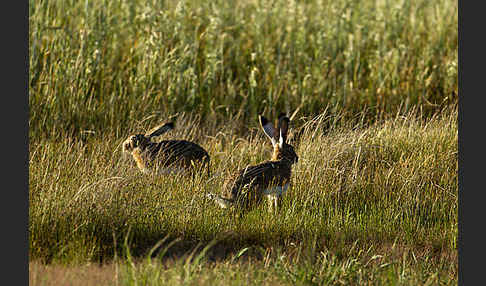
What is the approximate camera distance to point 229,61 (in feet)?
29.6

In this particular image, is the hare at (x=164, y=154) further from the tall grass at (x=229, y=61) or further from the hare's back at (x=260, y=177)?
the tall grass at (x=229, y=61)

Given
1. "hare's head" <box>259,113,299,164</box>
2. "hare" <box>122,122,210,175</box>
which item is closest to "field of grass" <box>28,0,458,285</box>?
"hare" <box>122,122,210,175</box>

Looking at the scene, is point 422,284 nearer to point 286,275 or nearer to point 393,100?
point 286,275

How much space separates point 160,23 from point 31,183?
12.4 feet

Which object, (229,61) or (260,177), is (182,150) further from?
(229,61)

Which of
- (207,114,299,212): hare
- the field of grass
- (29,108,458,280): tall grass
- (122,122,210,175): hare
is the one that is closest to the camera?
the field of grass

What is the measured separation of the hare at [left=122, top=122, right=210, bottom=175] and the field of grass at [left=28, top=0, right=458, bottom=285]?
5.4 inches

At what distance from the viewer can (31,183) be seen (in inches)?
206

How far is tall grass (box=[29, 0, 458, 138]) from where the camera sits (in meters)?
7.61

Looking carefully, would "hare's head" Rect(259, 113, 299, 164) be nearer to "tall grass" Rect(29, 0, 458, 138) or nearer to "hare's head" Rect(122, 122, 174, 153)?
"hare's head" Rect(122, 122, 174, 153)

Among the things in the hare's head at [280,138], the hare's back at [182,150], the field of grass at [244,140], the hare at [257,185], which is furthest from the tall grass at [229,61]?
the hare at [257,185]

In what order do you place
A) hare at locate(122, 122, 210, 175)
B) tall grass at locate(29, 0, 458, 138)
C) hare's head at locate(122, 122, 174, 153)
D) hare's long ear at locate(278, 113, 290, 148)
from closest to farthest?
hare's long ear at locate(278, 113, 290, 148), hare at locate(122, 122, 210, 175), hare's head at locate(122, 122, 174, 153), tall grass at locate(29, 0, 458, 138)

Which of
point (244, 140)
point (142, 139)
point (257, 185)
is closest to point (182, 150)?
point (142, 139)

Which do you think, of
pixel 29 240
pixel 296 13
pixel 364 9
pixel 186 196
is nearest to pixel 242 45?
pixel 296 13
